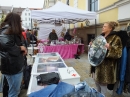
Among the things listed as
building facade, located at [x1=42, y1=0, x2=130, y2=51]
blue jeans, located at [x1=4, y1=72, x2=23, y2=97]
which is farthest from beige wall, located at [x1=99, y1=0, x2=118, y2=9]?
blue jeans, located at [x1=4, y1=72, x2=23, y2=97]

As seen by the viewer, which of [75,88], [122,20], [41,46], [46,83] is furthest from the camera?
[41,46]

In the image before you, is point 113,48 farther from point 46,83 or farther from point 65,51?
point 65,51

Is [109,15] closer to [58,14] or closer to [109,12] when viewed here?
[109,12]

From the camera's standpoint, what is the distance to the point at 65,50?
7020mm

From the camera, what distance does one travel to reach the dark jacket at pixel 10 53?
179cm

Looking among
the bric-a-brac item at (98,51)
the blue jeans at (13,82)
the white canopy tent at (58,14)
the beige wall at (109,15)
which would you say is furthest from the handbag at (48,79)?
the white canopy tent at (58,14)

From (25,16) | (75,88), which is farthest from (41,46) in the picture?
(25,16)

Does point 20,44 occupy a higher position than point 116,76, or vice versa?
point 20,44

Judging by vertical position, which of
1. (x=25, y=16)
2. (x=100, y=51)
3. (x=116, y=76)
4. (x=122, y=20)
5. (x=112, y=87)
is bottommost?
(x=112, y=87)

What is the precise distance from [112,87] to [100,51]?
0.82 metres

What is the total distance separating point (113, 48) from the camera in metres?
2.17

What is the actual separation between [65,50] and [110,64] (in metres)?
4.78

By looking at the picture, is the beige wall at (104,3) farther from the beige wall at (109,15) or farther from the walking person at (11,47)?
the walking person at (11,47)

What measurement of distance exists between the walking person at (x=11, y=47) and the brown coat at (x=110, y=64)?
1.34 metres
